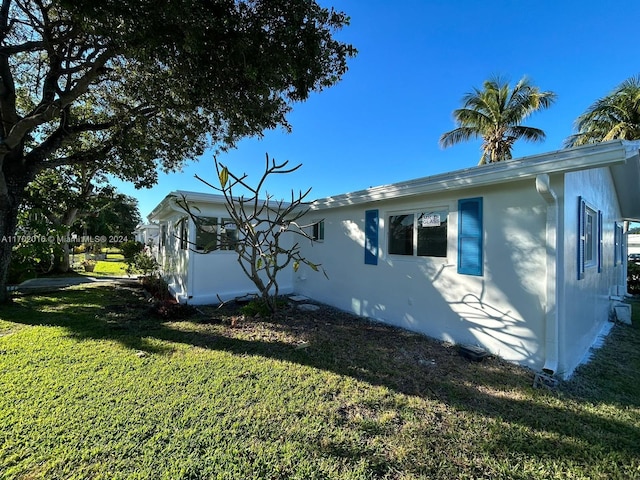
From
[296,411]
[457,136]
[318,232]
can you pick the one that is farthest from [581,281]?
[457,136]

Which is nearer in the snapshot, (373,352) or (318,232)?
(373,352)

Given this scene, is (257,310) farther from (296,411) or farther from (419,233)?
(419,233)

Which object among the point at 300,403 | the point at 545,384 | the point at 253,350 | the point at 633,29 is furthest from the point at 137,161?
the point at 633,29

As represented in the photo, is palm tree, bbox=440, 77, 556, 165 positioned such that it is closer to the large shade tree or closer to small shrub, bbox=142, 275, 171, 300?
the large shade tree

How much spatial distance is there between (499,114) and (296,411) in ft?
59.6

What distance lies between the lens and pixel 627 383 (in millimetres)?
3854

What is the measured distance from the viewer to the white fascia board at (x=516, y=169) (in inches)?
131

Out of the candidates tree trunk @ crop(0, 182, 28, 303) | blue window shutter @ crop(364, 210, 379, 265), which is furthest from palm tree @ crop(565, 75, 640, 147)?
tree trunk @ crop(0, 182, 28, 303)

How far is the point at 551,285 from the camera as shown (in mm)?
3918

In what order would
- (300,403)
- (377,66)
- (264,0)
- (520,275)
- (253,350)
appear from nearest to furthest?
(300,403) < (520,275) < (253,350) < (264,0) < (377,66)

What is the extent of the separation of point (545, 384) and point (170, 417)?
466cm

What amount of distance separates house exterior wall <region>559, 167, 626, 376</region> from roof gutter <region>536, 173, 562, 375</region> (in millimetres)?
146

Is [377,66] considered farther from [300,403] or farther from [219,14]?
[300,403]

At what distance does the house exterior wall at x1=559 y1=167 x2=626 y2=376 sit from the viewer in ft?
13.2
